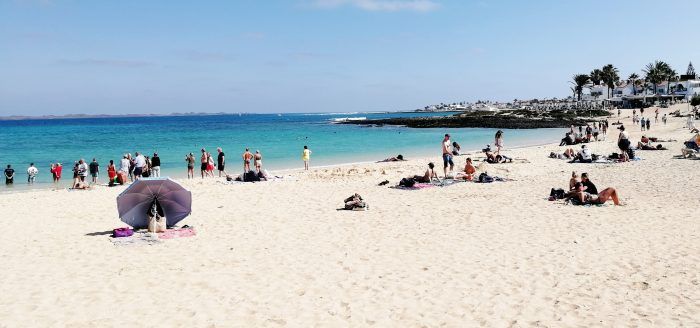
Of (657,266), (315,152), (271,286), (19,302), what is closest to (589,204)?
(657,266)

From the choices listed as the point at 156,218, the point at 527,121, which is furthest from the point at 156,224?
the point at 527,121

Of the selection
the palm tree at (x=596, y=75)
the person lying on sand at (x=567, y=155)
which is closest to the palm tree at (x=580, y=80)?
the palm tree at (x=596, y=75)

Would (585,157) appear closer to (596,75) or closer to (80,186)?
(80,186)

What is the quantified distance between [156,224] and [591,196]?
10.1 metres

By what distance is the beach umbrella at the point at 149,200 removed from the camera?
1027cm

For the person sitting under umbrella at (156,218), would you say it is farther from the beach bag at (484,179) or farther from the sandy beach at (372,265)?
the beach bag at (484,179)

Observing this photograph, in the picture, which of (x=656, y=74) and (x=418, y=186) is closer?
(x=418, y=186)

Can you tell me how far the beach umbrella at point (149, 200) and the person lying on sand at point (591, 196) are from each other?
363 inches

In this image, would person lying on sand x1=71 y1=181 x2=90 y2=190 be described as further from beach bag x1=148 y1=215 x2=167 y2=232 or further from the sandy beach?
beach bag x1=148 y1=215 x2=167 y2=232

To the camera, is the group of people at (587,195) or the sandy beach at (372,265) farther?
the group of people at (587,195)

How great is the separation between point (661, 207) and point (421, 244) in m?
6.58

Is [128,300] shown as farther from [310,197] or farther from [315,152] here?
[315,152]

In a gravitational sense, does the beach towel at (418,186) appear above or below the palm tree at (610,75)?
below

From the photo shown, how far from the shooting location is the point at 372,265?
7953 mm
